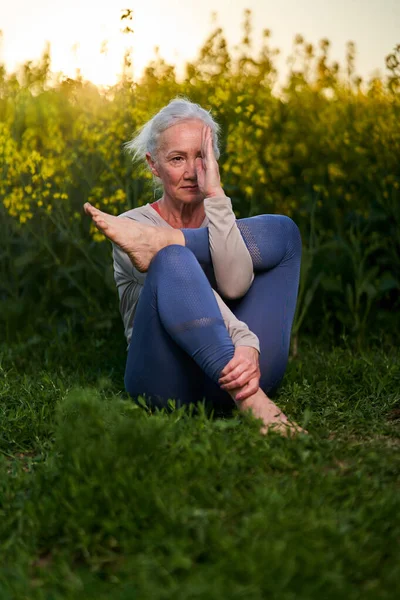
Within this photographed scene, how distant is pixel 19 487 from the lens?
2260 mm

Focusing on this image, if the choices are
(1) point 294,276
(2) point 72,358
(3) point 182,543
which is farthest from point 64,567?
(2) point 72,358

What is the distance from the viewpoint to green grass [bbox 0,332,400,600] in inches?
64.1

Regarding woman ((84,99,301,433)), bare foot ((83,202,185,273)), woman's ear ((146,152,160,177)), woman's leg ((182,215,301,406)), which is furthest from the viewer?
woman's ear ((146,152,160,177))

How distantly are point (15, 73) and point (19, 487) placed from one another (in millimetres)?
3382

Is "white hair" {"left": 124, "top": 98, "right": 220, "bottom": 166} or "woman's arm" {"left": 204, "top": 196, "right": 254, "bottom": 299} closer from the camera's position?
"woman's arm" {"left": 204, "top": 196, "right": 254, "bottom": 299}

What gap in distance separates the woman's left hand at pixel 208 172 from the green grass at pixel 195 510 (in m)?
0.83

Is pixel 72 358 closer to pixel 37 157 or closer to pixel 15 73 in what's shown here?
pixel 37 157

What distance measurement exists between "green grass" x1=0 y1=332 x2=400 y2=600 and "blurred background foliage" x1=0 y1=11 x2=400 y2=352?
1.95 m

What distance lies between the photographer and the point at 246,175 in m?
4.50

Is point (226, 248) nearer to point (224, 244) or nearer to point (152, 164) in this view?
point (224, 244)

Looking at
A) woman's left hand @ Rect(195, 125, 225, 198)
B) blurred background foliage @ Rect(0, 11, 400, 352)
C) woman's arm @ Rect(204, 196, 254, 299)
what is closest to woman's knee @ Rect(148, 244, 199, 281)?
woman's arm @ Rect(204, 196, 254, 299)

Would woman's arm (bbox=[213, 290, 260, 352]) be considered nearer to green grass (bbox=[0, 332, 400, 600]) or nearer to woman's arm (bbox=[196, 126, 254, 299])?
woman's arm (bbox=[196, 126, 254, 299])

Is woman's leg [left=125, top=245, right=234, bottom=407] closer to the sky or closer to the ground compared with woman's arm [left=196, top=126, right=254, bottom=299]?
closer to the ground

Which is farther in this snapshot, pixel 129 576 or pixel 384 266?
pixel 384 266
